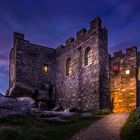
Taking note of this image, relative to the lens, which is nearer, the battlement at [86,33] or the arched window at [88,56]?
the battlement at [86,33]

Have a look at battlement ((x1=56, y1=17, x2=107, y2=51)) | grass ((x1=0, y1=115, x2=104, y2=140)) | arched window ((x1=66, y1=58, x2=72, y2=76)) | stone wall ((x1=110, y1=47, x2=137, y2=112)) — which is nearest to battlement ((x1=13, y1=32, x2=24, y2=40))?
battlement ((x1=56, y1=17, x2=107, y2=51))

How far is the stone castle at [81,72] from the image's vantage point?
23.7m

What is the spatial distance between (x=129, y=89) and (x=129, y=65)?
2.82m

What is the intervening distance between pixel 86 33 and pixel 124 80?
25.8ft

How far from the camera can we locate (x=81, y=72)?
25.6 m

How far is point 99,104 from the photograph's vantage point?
73.4 ft

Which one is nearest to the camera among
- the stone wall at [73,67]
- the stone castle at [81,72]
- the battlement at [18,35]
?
the stone wall at [73,67]

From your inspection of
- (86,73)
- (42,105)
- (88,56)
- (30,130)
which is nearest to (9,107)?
(30,130)

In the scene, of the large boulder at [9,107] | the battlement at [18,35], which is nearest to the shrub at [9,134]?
the large boulder at [9,107]

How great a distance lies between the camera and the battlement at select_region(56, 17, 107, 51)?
24.2 m

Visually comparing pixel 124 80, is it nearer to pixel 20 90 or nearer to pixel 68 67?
pixel 68 67

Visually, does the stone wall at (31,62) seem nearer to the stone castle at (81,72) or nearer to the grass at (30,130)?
the stone castle at (81,72)

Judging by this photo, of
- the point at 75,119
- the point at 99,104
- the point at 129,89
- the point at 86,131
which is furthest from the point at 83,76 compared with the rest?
the point at 86,131

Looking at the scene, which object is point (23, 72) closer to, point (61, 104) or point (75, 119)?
point (61, 104)
